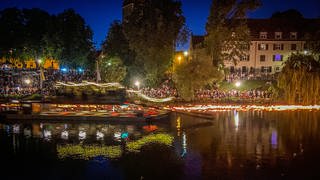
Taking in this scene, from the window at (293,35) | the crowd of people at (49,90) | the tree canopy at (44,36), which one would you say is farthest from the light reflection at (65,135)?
the window at (293,35)

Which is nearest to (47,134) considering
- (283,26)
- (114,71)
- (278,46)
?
(114,71)

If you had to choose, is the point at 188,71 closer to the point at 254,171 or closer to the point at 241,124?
the point at 241,124

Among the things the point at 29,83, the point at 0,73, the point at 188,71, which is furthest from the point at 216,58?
the point at 0,73

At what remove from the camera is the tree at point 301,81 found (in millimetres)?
42156

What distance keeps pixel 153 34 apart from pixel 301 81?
22748mm

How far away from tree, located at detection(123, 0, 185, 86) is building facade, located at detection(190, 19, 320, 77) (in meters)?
15.1

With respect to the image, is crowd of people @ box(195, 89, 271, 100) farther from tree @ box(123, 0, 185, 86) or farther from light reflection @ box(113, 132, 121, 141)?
light reflection @ box(113, 132, 121, 141)

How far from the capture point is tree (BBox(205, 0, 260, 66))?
57.0 meters

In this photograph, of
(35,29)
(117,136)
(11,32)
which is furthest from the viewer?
(35,29)

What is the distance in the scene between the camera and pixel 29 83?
192ft

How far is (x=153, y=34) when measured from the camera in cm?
5541

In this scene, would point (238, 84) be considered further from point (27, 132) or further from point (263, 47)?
point (27, 132)

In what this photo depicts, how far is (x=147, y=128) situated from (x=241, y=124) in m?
7.76

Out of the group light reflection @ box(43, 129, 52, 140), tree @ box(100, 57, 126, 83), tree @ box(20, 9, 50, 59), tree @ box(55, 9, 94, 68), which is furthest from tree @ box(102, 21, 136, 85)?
light reflection @ box(43, 129, 52, 140)
